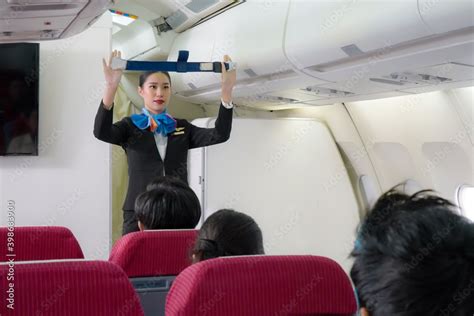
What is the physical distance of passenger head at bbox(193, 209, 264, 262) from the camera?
1.98 meters

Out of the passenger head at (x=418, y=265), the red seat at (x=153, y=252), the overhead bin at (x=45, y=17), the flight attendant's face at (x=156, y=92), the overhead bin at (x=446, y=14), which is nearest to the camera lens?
the passenger head at (x=418, y=265)

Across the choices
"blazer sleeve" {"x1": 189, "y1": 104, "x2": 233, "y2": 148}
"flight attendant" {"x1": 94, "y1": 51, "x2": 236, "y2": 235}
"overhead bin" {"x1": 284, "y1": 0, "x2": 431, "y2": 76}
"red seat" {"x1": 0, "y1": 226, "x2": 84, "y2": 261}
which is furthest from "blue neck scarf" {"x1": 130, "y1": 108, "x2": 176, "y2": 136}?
"red seat" {"x1": 0, "y1": 226, "x2": 84, "y2": 261}

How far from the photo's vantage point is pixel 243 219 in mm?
2027

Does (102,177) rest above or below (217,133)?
below

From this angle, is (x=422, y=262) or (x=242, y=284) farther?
(x=242, y=284)

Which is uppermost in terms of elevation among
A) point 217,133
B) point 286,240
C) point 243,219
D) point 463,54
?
point 463,54

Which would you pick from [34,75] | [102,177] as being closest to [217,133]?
[102,177]

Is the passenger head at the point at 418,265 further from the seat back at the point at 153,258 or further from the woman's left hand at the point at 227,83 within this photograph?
the woman's left hand at the point at 227,83

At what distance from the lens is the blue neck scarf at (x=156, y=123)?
3930 millimetres

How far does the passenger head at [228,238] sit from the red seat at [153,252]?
21 centimetres

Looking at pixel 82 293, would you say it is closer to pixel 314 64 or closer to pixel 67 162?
pixel 314 64

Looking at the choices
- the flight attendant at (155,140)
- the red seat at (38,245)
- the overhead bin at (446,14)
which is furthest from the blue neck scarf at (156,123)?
the overhead bin at (446,14)

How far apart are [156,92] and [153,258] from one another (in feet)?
6.96

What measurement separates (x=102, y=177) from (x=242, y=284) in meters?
3.54
